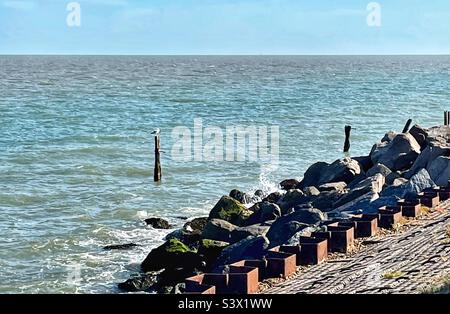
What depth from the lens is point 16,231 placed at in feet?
86.6

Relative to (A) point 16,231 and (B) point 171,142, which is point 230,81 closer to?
(B) point 171,142

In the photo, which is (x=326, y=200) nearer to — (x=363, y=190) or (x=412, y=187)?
(x=363, y=190)

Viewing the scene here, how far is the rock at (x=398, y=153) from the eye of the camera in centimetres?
2720

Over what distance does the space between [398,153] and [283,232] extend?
12685mm

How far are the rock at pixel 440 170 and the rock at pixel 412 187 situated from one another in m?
1.76

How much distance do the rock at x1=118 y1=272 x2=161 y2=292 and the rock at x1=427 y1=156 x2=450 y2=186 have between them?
27.4 ft

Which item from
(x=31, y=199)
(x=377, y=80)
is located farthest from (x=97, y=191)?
(x=377, y=80)

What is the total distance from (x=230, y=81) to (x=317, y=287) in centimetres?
10985

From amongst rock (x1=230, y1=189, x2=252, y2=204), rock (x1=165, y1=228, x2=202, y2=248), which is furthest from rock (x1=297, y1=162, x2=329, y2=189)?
rock (x1=165, y1=228, x2=202, y2=248)

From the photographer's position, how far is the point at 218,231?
21531mm

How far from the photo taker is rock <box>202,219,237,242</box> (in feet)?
69.8

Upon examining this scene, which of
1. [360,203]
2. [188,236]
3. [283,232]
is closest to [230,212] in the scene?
[188,236]

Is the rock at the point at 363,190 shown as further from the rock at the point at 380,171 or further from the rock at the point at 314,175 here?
the rock at the point at 314,175
